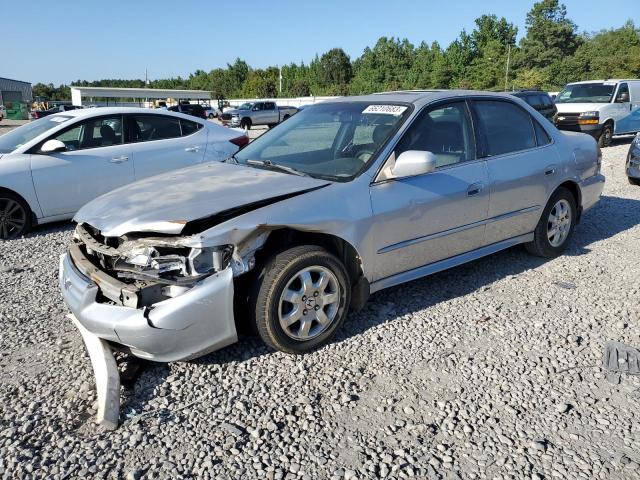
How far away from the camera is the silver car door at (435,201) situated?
3.69m

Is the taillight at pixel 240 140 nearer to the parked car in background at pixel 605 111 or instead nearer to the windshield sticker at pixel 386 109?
the windshield sticker at pixel 386 109

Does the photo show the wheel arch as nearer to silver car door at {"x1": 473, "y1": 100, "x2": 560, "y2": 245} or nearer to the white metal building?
silver car door at {"x1": 473, "y1": 100, "x2": 560, "y2": 245}

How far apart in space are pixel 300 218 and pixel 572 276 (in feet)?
9.75

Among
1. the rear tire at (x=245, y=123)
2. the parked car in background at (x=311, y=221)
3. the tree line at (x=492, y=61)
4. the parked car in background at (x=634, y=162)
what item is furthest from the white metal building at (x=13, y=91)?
the parked car in background at (x=311, y=221)

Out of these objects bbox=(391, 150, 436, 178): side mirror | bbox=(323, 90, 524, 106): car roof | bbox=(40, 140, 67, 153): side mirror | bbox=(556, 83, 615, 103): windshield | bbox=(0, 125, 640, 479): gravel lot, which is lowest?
bbox=(0, 125, 640, 479): gravel lot

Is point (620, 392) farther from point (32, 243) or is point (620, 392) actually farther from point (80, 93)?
point (80, 93)

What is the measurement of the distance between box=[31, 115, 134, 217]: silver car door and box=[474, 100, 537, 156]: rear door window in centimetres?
462

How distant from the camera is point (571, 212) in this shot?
5.35m

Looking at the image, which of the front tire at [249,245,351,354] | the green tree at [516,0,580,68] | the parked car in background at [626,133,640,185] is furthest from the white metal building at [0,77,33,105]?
the front tire at [249,245,351,354]

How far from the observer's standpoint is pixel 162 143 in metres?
7.25

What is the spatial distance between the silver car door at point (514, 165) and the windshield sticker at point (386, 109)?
2.75ft

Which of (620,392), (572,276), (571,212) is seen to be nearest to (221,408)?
(620,392)

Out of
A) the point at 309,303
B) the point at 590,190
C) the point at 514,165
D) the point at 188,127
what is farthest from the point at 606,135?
the point at 309,303

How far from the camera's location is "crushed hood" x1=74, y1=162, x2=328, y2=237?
305cm
